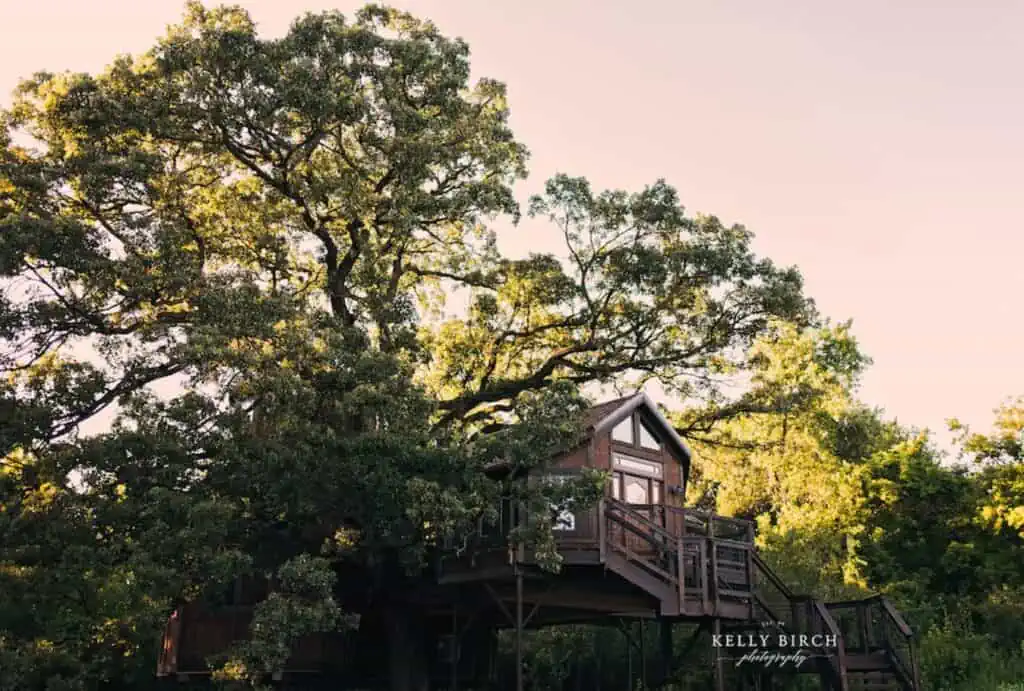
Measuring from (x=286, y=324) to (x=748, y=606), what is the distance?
40.6 feet

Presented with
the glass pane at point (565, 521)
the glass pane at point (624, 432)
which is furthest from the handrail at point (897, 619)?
the glass pane at point (565, 521)

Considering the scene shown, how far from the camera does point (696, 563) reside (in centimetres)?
2066

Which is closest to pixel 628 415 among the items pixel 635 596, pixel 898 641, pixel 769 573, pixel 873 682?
pixel 635 596

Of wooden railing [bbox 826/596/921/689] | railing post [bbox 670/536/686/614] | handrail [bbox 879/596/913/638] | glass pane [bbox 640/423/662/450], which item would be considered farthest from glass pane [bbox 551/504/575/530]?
handrail [bbox 879/596/913/638]

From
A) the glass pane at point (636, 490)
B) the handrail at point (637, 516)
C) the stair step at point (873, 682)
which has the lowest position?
the stair step at point (873, 682)

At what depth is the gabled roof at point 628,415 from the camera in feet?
71.1

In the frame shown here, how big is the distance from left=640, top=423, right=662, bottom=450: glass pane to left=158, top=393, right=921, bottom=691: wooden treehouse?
3 centimetres

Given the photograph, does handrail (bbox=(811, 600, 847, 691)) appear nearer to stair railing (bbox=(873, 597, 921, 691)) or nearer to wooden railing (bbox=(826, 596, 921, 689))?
wooden railing (bbox=(826, 596, 921, 689))

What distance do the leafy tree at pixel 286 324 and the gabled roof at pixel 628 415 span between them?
4.97 feet

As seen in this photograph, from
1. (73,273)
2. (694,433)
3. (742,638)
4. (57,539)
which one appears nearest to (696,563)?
(742,638)

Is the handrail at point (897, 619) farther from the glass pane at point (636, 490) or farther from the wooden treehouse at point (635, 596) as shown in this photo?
the glass pane at point (636, 490)

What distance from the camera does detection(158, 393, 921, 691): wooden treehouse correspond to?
19.8 meters

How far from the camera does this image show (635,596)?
20.3 m

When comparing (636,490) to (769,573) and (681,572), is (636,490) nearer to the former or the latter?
(681,572)
